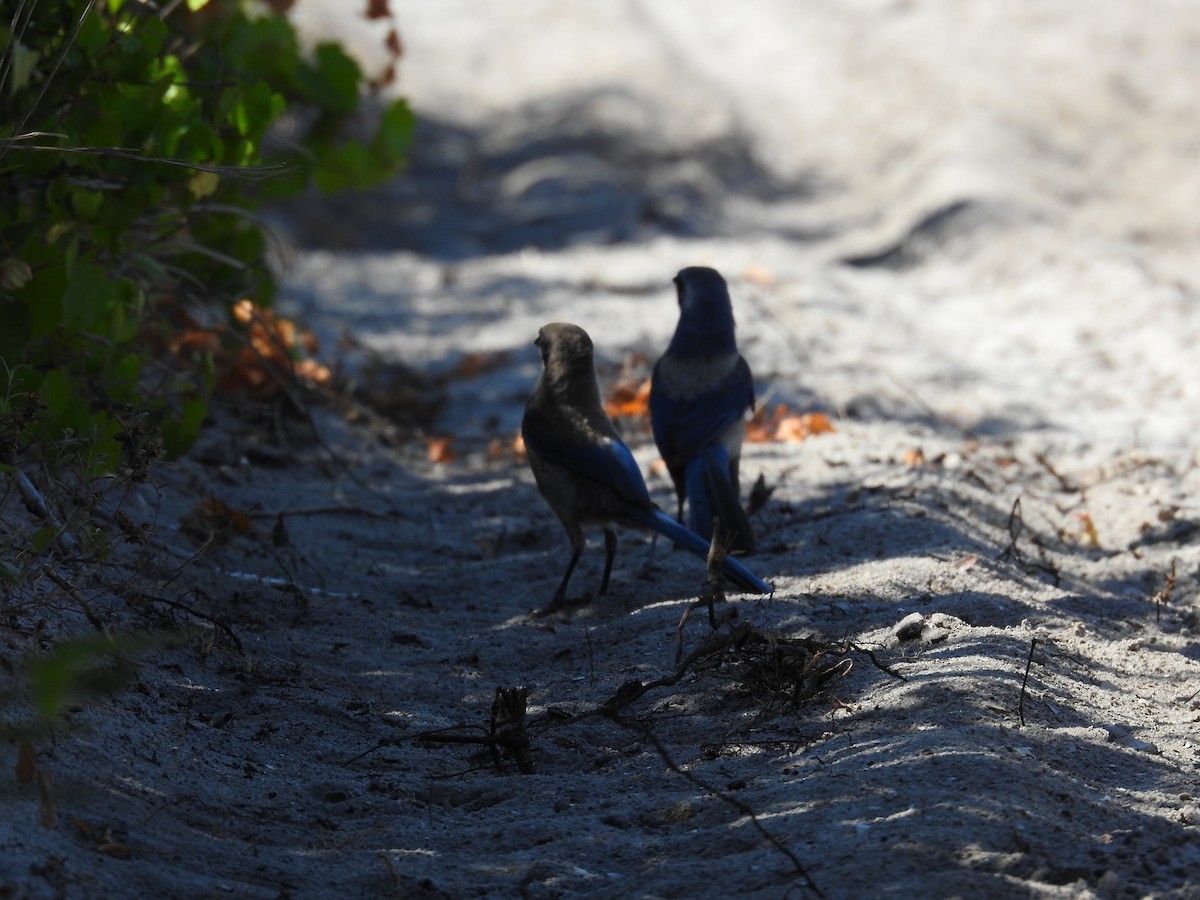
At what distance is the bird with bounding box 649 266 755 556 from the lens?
16.6 feet

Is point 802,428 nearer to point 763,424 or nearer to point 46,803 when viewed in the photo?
point 763,424

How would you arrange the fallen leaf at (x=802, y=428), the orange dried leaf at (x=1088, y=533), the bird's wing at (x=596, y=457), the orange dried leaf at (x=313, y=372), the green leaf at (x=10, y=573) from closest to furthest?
1. the green leaf at (x=10, y=573)
2. the bird's wing at (x=596, y=457)
3. the orange dried leaf at (x=1088, y=533)
4. the fallen leaf at (x=802, y=428)
5. the orange dried leaf at (x=313, y=372)

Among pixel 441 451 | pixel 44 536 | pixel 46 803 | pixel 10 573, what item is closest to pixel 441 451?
pixel 441 451

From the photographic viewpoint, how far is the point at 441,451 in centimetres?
689

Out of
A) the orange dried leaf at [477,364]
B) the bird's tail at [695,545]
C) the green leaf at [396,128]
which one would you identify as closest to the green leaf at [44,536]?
the bird's tail at [695,545]

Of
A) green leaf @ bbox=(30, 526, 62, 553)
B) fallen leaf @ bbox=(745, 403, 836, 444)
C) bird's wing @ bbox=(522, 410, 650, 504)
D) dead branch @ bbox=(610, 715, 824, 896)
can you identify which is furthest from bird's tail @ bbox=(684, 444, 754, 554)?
green leaf @ bbox=(30, 526, 62, 553)

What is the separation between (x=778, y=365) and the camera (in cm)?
780

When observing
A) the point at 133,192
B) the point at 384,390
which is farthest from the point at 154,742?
the point at 384,390

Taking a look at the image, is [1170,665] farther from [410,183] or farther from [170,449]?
[410,183]

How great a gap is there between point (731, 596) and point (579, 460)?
772 millimetres

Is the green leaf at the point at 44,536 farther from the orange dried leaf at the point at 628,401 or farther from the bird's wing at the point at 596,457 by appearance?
the orange dried leaf at the point at 628,401

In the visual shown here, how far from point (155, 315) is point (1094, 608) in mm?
3863

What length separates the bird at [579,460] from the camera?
470cm

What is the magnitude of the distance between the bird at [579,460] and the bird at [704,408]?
31cm
